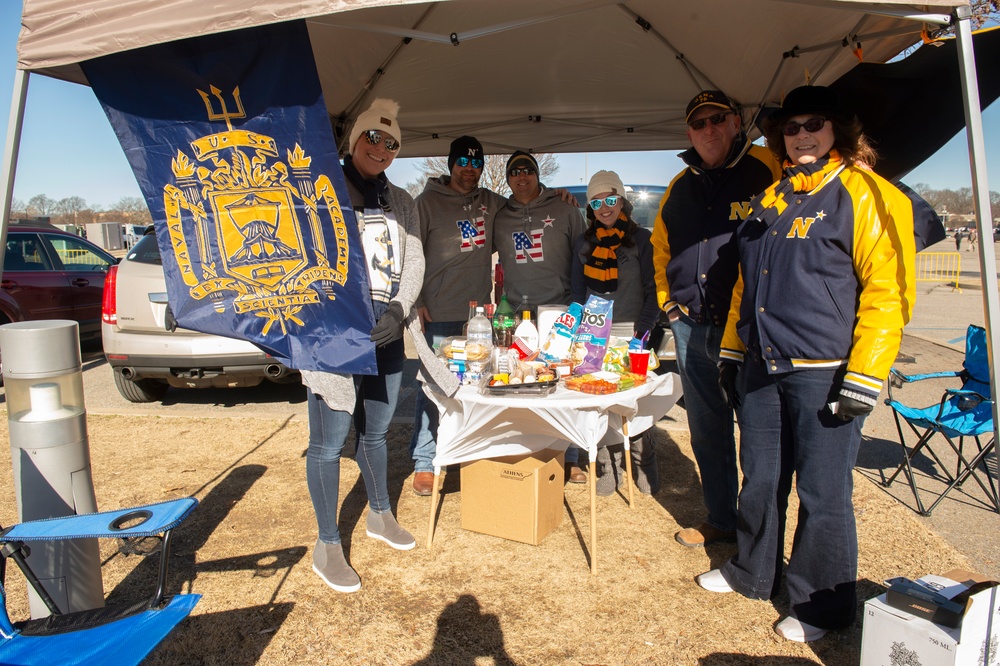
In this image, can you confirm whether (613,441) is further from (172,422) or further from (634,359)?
(172,422)

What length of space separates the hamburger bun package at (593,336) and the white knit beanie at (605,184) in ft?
2.42

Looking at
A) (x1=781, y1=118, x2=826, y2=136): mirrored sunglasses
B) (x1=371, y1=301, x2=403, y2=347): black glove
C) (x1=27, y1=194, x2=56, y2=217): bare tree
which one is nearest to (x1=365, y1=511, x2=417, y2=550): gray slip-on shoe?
(x1=371, y1=301, x2=403, y2=347): black glove

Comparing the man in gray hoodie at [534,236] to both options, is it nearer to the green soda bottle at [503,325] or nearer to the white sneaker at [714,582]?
the green soda bottle at [503,325]

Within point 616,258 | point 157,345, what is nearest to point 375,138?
point 616,258

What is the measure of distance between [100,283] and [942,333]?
12.7 metres

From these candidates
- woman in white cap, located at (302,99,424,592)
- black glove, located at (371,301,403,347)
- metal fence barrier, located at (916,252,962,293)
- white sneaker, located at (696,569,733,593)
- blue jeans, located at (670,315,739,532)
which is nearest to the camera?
black glove, located at (371,301,403,347)

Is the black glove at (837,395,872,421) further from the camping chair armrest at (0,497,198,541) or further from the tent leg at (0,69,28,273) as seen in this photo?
the tent leg at (0,69,28,273)

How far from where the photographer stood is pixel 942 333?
10422 millimetres

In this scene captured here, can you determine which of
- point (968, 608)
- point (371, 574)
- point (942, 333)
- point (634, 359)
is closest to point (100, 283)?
point (371, 574)

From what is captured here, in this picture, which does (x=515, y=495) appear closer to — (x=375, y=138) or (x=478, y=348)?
(x=478, y=348)

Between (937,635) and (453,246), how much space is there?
3.04m

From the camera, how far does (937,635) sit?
6.48 ft

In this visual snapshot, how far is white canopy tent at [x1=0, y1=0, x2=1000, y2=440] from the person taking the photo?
6.79 ft

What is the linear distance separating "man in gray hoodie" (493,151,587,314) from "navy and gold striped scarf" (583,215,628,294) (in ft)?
1.06
